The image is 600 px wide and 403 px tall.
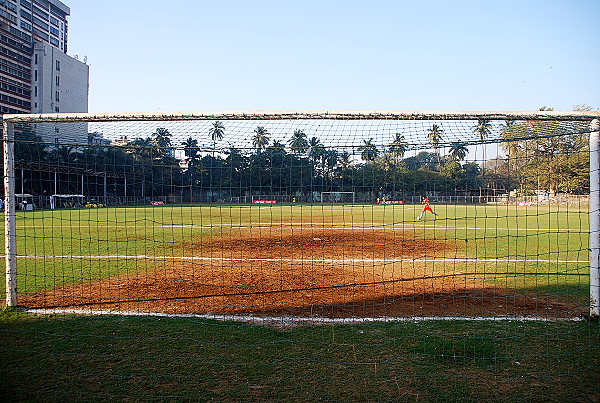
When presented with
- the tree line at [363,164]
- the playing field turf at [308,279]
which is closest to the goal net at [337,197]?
the tree line at [363,164]

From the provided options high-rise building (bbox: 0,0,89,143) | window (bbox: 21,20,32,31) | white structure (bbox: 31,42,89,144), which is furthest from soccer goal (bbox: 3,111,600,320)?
window (bbox: 21,20,32,31)

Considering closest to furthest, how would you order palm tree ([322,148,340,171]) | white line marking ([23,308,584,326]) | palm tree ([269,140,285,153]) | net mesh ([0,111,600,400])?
net mesh ([0,111,600,400]) → white line marking ([23,308,584,326]) → palm tree ([269,140,285,153]) → palm tree ([322,148,340,171])

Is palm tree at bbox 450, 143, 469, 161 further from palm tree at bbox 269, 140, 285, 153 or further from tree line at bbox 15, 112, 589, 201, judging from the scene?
palm tree at bbox 269, 140, 285, 153

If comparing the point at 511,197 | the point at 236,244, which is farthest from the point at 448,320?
the point at 236,244

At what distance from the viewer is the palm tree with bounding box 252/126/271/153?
625cm

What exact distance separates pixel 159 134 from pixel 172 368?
382 centimetres

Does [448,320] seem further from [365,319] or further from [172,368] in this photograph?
[172,368]

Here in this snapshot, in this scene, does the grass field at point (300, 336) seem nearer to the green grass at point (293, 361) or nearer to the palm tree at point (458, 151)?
the green grass at point (293, 361)

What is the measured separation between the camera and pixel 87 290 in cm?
696

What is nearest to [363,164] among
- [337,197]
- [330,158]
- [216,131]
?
[330,158]

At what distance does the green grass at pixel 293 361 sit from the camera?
141 inches

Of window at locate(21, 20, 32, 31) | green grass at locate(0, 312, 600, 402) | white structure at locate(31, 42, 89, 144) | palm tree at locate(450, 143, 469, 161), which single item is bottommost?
green grass at locate(0, 312, 600, 402)

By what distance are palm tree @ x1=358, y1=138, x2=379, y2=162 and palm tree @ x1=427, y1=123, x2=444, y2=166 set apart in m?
0.79

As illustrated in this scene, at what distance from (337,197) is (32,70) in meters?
78.4
